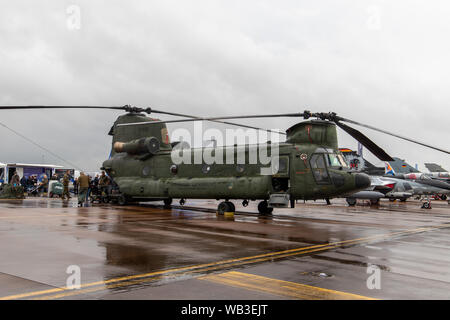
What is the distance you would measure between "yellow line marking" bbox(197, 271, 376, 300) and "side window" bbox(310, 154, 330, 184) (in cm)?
1036

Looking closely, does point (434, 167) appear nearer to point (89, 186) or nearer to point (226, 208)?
point (226, 208)

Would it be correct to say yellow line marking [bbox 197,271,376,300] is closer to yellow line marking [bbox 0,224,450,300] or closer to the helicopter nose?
yellow line marking [bbox 0,224,450,300]

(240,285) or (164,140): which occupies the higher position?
(164,140)

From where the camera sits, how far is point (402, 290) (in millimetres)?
5324

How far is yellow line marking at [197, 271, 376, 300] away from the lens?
4926 millimetres

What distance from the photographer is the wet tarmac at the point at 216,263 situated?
5.07 metres

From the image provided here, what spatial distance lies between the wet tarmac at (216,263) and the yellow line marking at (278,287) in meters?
0.01

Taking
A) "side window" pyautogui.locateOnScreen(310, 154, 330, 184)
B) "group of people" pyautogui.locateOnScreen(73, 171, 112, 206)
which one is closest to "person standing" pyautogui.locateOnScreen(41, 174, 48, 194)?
"group of people" pyautogui.locateOnScreen(73, 171, 112, 206)

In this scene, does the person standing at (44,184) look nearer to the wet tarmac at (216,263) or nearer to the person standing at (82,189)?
the person standing at (82,189)

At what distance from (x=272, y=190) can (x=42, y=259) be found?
11064 mm

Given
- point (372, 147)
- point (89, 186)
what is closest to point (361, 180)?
point (372, 147)

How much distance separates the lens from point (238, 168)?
17.6 meters

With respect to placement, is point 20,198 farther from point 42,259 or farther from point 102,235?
point 42,259

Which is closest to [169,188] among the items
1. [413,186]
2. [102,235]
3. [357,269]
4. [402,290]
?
[102,235]
